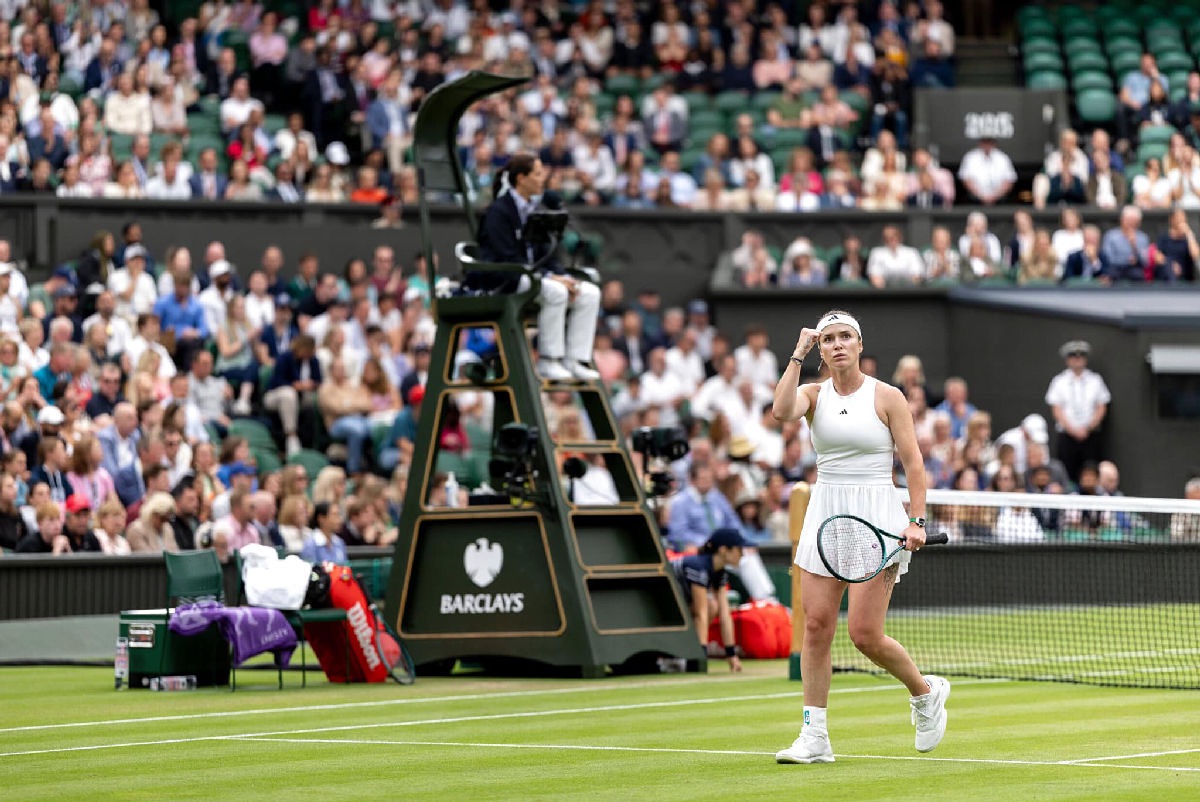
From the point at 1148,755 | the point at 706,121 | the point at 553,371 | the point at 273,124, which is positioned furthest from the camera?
the point at 706,121

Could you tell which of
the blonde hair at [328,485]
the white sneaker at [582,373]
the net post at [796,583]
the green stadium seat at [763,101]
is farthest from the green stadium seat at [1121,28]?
the net post at [796,583]

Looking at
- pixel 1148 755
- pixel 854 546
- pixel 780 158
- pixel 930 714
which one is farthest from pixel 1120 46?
pixel 854 546

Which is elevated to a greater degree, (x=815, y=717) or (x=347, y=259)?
(x=347, y=259)

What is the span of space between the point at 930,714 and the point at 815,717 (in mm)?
670

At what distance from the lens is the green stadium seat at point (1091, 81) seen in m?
34.0

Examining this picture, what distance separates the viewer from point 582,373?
56.3 feet

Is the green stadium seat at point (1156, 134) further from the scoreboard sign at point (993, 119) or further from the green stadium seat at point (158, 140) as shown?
the green stadium seat at point (158, 140)

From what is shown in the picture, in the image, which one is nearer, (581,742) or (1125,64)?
(581,742)

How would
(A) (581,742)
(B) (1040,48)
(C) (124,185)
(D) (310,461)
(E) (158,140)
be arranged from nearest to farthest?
(A) (581,742) < (D) (310,461) < (C) (124,185) < (E) (158,140) < (B) (1040,48)

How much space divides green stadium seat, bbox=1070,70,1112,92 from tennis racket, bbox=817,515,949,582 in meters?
Answer: 25.2

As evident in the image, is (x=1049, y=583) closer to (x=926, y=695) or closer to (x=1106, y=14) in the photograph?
(x=926, y=695)

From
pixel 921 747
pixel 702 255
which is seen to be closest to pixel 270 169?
pixel 702 255

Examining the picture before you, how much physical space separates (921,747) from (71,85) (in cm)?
1978

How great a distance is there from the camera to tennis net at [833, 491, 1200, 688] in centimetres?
1983
